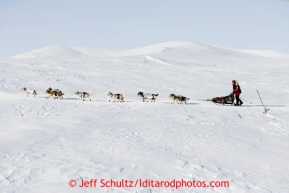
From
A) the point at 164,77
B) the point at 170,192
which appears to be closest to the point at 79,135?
the point at 170,192

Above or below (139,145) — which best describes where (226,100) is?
above

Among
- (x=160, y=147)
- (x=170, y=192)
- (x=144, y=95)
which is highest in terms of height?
(x=144, y=95)

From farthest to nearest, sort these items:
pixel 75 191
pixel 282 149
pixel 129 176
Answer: pixel 282 149, pixel 129 176, pixel 75 191

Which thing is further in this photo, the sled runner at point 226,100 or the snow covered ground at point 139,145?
the sled runner at point 226,100

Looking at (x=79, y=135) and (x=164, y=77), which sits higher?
(x=164, y=77)

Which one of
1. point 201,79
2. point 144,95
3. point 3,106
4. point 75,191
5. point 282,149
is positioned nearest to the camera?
point 75,191

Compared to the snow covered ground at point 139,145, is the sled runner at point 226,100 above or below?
above

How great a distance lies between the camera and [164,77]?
2616cm

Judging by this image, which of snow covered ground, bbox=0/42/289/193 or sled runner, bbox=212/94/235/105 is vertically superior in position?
sled runner, bbox=212/94/235/105

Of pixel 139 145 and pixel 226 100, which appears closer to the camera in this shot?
pixel 139 145

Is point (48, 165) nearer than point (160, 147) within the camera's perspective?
Yes

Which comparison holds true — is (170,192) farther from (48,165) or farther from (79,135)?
(79,135)

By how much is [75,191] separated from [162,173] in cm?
184

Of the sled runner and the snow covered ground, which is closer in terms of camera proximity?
the snow covered ground
